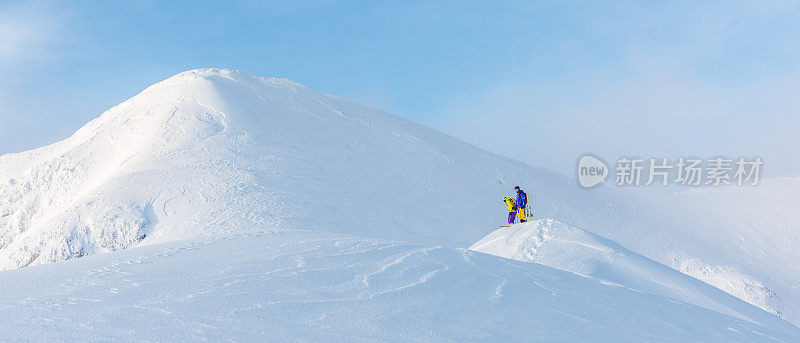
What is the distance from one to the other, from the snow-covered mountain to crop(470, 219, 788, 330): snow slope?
15cm

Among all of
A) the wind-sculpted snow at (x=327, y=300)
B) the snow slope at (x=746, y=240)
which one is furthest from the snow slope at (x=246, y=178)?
the wind-sculpted snow at (x=327, y=300)

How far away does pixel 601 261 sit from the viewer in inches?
433

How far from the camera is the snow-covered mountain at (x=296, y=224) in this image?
18.3 ft

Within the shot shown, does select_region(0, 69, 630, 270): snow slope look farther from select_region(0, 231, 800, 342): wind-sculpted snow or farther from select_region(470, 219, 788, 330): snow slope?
select_region(0, 231, 800, 342): wind-sculpted snow

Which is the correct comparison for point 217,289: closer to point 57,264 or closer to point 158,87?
point 57,264

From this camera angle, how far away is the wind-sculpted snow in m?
4.70

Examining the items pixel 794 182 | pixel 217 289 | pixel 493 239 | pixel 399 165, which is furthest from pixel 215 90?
pixel 794 182

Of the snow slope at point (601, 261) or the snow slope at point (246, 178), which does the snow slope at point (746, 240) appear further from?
the snow slope at point (601, 261)

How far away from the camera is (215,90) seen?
1262 inches

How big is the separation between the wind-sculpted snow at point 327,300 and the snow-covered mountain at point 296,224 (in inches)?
1.3

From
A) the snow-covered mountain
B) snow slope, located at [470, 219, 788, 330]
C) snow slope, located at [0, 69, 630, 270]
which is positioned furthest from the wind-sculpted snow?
snow slope, located at [0, 69, 630, 270]

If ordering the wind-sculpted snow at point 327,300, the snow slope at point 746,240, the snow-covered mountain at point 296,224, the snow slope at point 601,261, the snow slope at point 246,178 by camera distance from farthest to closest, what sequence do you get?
the snow slope at point 746,240 → the snow slope at point 246,178 → the snow slope at point 601,261 → the snow-covered mountain at point 296,224 → the wind-sculpted snow at point 327,300

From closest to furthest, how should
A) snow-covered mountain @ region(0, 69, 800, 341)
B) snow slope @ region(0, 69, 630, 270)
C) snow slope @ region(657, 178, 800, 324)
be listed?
snow-covered mountain @ region(0, 69, 800, 341), snow slope @ region(0, 69, 630, 270), snow slope @ region(657, 178, 800, 324)

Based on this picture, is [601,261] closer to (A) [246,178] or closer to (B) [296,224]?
(B) [296,224]
